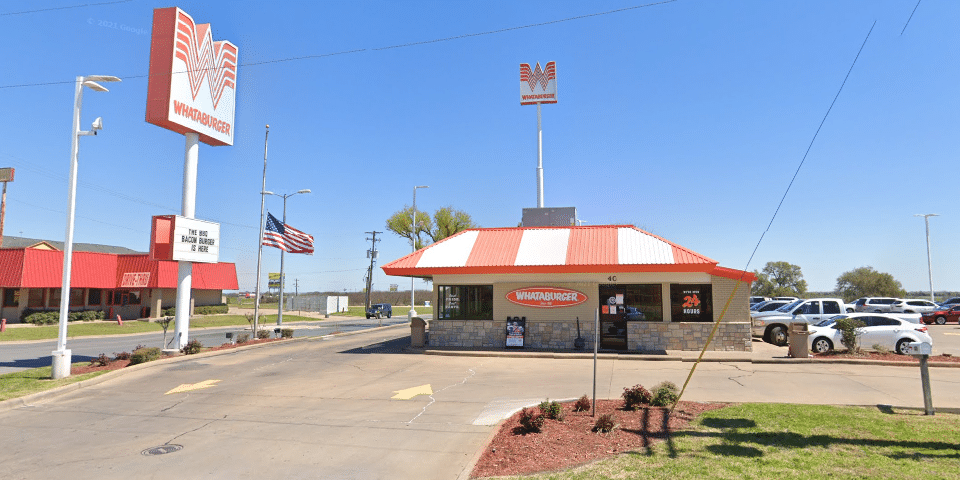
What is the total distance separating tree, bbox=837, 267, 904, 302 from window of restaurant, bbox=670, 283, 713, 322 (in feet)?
206

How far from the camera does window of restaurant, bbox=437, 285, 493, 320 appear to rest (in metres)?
22.0

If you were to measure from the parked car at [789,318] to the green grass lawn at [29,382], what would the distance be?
25387 millimetres

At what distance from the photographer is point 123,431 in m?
10.0

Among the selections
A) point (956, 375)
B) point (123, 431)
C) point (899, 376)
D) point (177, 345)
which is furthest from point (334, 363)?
point (956, 375)

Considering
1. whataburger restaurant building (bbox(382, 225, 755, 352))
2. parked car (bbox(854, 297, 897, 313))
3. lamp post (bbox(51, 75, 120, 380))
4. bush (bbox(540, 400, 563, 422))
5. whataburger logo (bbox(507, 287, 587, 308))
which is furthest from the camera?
parked car (bbox(854, 297, 897, 313))

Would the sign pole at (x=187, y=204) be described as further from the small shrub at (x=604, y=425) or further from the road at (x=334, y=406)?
the small shrub at (x=604, y=425)

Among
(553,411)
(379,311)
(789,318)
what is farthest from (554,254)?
(379,311)

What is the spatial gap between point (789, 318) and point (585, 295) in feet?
31.2

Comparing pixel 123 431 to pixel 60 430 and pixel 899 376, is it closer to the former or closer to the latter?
pixel 60 430

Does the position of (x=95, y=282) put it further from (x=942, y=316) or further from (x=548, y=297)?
(x=942, y=316)

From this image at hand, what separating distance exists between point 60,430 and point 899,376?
19.6 m

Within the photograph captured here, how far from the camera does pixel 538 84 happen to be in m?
31.2

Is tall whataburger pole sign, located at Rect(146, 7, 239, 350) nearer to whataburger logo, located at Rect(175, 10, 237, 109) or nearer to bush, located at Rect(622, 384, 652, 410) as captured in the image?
whataburger logo, located at Rect(175, 10, 237, 109)

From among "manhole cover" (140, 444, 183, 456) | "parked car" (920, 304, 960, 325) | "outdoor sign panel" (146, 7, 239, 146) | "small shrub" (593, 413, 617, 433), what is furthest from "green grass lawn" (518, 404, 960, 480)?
"parked car" (920, 304, 960, 325)
